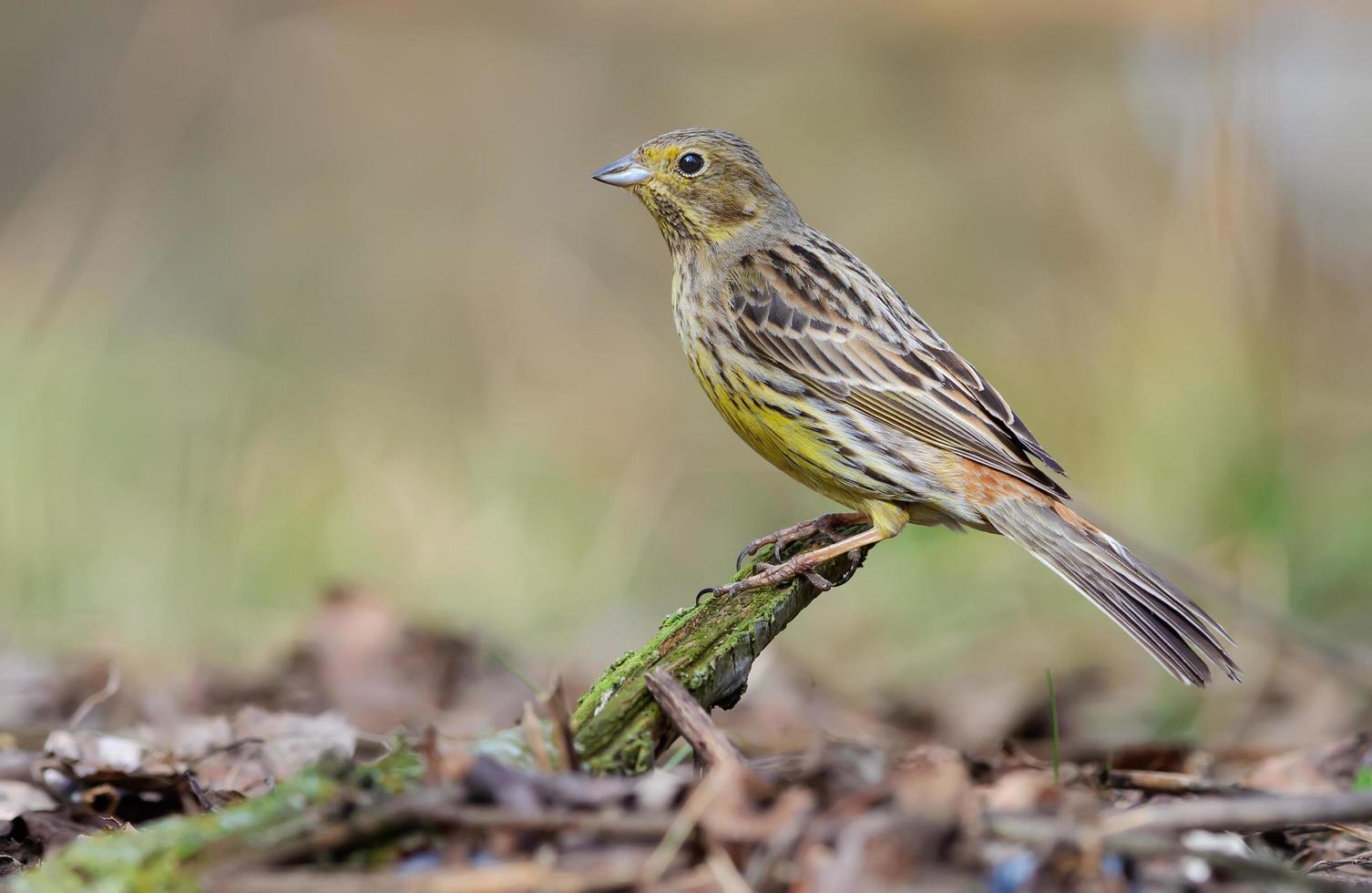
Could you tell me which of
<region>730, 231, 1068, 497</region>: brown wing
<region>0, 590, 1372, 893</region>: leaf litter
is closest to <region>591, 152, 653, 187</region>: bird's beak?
<region>730, 231, 1068, 497</region>: brown wing

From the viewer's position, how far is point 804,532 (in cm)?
482

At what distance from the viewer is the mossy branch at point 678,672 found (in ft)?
8.98

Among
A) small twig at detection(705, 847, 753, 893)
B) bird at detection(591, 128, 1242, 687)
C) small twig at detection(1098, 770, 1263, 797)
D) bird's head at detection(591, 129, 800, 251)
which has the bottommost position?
small twig at detection(1098, 770, 1263, 797)

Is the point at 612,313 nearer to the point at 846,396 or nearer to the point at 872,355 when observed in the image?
the point at 872,355

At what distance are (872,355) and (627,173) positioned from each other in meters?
1.13

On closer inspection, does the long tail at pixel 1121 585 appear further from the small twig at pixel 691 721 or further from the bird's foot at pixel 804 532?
the small twig at pixel 691 721

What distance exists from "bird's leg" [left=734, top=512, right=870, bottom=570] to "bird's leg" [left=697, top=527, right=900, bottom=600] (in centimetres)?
8

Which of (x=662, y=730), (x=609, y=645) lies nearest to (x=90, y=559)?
(x=609, y=645)

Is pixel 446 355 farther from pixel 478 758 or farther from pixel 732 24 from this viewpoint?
pixel 478 758

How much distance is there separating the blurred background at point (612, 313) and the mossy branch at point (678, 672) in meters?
2.70

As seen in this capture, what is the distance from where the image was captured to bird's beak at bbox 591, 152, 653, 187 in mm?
5473

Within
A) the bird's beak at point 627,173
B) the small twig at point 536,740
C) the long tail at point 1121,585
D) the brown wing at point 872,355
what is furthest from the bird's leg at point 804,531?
the small twig at point 536,740

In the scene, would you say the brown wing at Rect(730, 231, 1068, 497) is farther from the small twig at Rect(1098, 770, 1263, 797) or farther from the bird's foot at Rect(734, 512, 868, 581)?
the small twig at Rect(1098, 770, 1263, 797)

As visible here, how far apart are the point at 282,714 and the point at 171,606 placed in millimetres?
2735
